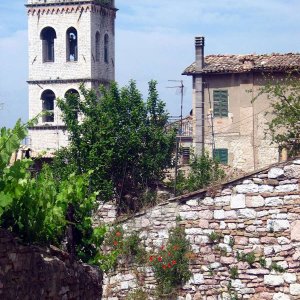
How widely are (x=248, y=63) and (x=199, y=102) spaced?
11.1 ft

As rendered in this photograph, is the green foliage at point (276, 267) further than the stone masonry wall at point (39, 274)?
Yes

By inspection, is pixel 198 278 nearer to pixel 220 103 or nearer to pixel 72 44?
pixel 220 103

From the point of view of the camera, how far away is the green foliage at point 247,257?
1725 centimetres

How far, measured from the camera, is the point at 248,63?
136 ft

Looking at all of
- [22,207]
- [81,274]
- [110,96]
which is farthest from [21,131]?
[110,96]

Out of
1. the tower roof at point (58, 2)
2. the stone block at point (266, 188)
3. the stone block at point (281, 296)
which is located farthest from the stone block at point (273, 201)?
the tower roof at point (58, 2)

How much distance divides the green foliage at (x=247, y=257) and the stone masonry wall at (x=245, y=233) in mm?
50

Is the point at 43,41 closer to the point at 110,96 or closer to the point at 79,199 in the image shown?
the point at 110,96

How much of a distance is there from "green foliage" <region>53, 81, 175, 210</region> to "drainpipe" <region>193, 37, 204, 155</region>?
6.11m

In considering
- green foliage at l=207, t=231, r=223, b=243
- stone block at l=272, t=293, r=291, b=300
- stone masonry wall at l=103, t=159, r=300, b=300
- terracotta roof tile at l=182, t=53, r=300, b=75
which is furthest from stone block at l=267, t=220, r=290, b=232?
terracotta roof tile at l=182, t=53, r=300, b=75

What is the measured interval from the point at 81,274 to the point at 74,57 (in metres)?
63.2

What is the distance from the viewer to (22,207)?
32.7ft

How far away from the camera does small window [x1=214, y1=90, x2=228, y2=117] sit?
43031 mm

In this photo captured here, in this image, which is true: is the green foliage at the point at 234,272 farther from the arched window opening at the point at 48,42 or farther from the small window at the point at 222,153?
the arched window opening at the point at 48,42
